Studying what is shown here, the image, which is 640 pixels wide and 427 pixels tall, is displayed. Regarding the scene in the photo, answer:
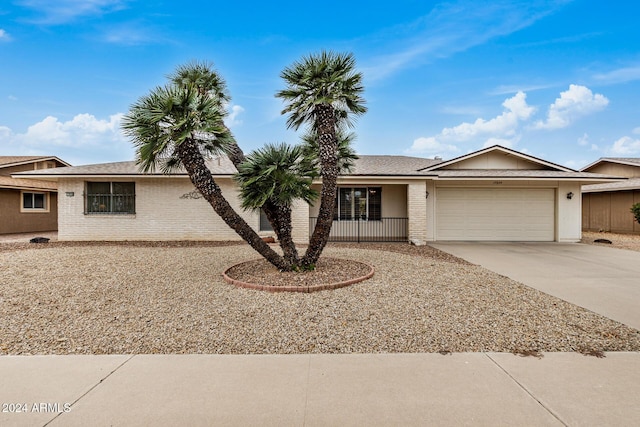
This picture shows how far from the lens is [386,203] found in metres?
14.7

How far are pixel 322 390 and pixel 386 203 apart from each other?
12.4 m

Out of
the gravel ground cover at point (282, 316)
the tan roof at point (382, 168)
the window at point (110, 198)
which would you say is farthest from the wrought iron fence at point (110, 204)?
the tan roof at point (382, 168)

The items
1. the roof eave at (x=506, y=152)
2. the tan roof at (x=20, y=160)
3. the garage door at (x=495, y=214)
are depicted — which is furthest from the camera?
the tan roof at (x=20, y=160)

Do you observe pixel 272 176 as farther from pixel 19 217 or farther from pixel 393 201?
pixel 19 217

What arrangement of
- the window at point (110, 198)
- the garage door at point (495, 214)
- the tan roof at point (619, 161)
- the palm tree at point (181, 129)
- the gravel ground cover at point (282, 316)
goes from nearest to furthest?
1. the gravel ground cover at point (282, 316)
2. the palm tree at point (181, 129)
3. the window at point (110, 198)
4. the garage door at point (495, 214)
5. the tan roof at point (619, 161)

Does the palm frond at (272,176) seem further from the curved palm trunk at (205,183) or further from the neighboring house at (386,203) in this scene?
the neighboring house at (386,203)

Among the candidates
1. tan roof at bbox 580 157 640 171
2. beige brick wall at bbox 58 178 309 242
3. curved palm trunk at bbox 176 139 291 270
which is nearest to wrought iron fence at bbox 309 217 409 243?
beige brick wall at bbox 58 178 309 242

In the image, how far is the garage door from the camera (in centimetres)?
1420

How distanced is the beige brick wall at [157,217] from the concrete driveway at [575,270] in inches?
356

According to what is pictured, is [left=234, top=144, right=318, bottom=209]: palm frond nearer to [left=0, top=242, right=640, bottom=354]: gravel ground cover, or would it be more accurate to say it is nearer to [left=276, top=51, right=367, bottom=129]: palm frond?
[left=276, top=51, right=367, bottom=129]: palm frond

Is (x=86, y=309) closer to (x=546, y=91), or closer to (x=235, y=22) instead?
(x=235, y=22)

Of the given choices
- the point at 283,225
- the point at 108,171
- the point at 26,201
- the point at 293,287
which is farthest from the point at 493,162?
the point at 26,201

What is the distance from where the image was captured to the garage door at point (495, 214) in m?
14.2

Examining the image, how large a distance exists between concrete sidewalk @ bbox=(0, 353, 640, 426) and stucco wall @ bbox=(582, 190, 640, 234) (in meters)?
19.6
